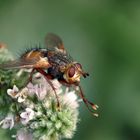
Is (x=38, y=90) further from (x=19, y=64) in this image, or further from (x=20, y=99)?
(x=19, y=64)

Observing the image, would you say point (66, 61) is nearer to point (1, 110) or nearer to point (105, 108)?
point (1, 110)

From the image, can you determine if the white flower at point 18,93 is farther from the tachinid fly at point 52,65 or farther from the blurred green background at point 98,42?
the blurred green background at point 98,42

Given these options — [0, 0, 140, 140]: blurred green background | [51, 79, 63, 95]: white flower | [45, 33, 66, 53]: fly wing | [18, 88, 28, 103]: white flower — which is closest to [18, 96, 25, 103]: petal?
[18, 88, 28, 103]: white flower

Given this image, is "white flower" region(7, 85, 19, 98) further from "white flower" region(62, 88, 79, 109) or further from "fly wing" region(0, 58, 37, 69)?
"white flower" region(62, 88, 79, 109)

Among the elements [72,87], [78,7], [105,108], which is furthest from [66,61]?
[78,7]

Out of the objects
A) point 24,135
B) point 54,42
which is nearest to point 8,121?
point 24,135

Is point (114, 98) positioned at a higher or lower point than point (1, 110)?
lower

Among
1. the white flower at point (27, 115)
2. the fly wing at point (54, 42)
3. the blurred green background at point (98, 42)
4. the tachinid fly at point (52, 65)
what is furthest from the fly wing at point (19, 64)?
the blurred green background at point (98, 42)
